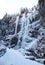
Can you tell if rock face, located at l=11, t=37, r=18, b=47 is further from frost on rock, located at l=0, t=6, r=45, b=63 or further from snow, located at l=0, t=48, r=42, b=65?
snow, located at l=0, t=48, r=42, b=65

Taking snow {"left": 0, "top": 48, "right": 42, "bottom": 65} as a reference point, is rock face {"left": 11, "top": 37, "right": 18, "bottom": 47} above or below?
below

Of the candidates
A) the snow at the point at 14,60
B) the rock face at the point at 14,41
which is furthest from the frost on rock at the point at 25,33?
the snow at the point at 14,60

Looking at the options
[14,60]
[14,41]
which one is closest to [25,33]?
[14,41]

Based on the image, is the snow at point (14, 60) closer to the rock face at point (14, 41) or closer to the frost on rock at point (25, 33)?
the frost on rock at point (25, 33)

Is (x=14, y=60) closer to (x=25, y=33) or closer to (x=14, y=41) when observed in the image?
(x=25, y=33)

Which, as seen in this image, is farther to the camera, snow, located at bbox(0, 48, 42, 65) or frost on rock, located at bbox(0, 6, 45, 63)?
frost on rock, located at bbox(0, 6, 45, 63)

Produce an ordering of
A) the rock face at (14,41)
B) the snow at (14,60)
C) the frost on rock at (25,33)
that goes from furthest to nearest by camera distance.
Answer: the rock face at (14,41), the frost on rock at (25,33), the snow at (14,60)

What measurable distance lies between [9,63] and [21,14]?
1518 cm

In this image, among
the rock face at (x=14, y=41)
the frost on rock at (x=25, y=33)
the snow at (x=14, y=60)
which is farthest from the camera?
the rock face at (x=14, y=41)

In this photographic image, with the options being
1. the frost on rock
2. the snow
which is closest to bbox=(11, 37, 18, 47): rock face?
the frost on rock

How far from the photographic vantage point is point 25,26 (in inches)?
1086

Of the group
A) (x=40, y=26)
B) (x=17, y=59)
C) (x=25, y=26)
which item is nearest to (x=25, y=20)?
(x=25, y=26)

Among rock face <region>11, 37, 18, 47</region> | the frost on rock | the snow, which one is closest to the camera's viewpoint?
the snow

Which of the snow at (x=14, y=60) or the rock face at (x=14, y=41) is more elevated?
the snow at (x=14, y=60)
